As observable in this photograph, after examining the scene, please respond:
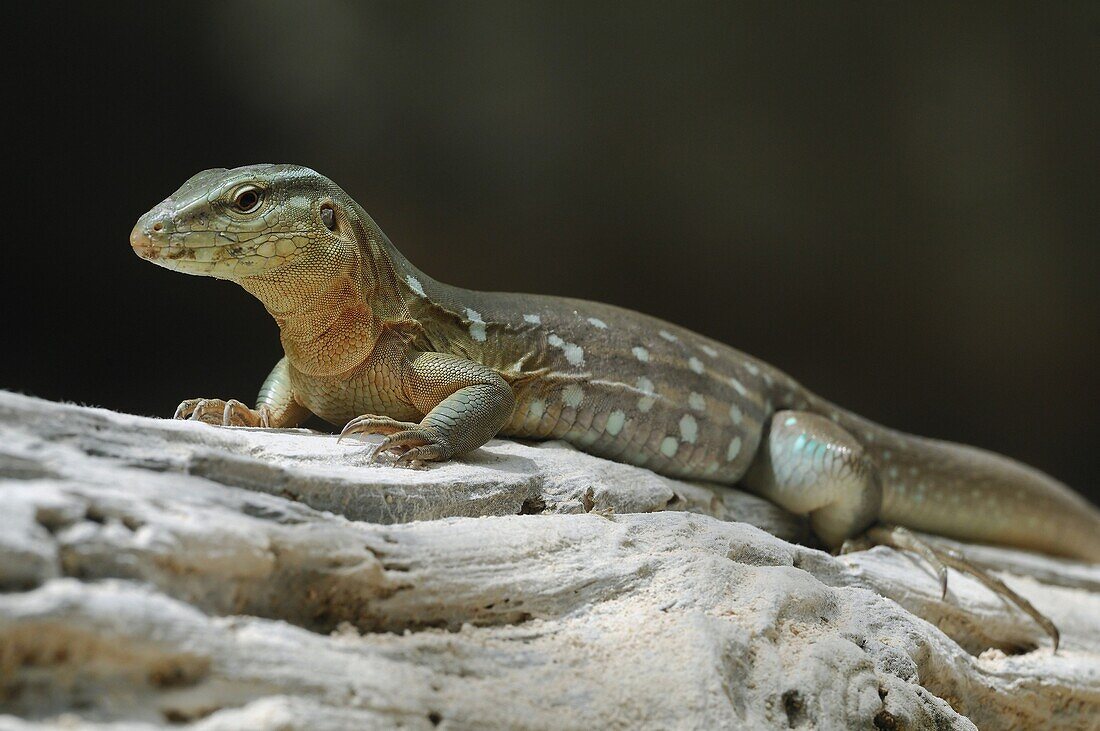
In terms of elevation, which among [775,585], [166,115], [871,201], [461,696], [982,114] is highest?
[982,114]

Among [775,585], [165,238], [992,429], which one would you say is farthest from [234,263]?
[992,429]

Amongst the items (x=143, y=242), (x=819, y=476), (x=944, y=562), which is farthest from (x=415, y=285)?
(x=944, y=562)

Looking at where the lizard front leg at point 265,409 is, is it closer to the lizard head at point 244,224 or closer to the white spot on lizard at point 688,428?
the lizard head at point 244,224

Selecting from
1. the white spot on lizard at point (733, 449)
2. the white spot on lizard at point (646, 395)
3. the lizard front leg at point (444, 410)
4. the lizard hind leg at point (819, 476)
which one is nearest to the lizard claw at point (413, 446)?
the lizard front leg at point (444, 410)

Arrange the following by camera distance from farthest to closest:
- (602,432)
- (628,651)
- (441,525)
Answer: (602,432), (441,525), (628,651)

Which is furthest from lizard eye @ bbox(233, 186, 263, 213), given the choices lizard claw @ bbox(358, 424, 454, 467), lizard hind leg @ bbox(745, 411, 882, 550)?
lizard hind leg @ bbox(745, 411, 882, 550)

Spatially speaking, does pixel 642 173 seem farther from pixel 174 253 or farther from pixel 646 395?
pixel 174 253

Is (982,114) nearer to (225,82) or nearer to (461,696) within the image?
(225,82)
